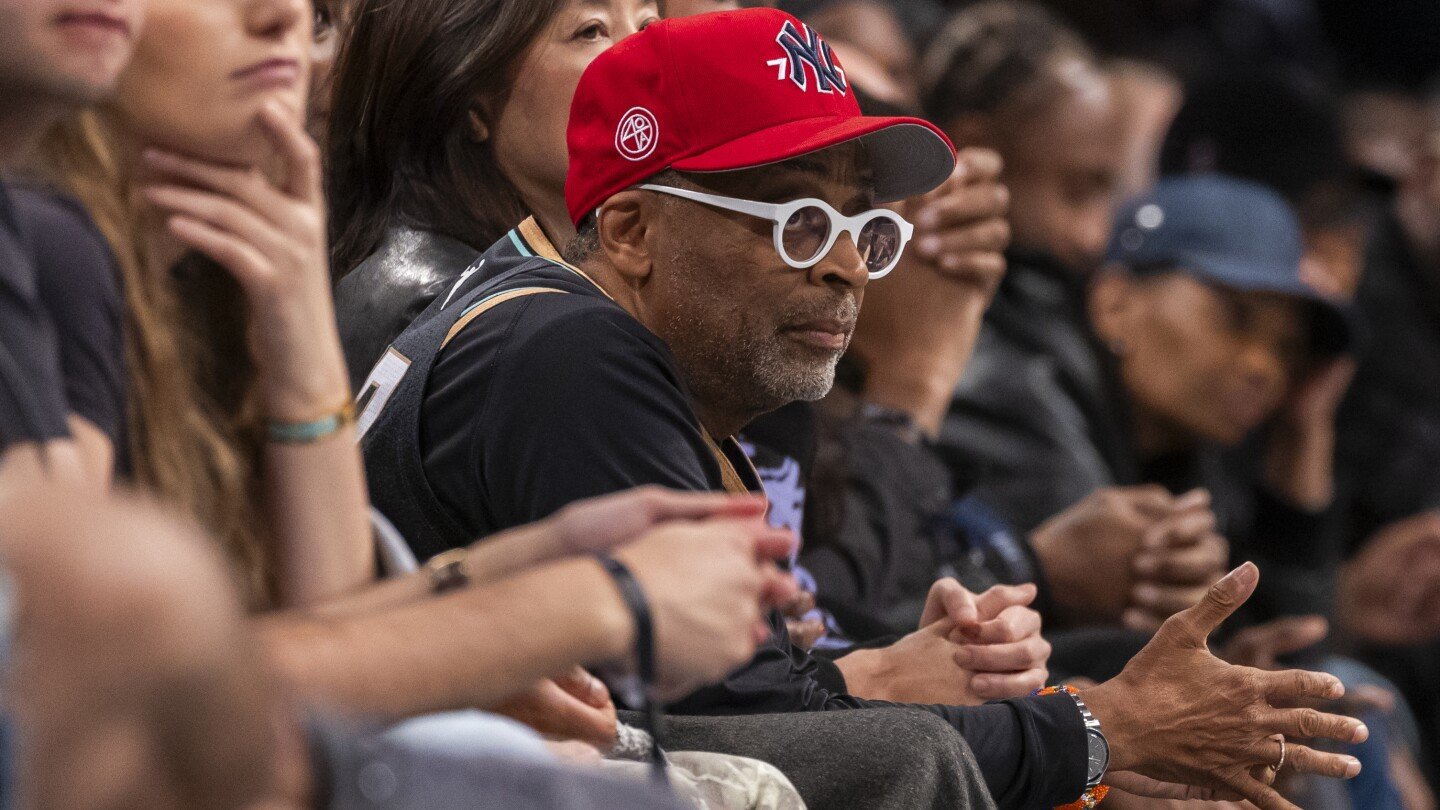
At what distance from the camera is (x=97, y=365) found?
1.68 m

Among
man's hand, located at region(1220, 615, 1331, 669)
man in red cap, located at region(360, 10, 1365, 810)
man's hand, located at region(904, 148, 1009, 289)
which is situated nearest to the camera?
man in red cap, located at region(360, 10, 1365, 810)

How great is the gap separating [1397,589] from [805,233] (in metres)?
3.06

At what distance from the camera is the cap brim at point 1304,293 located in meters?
4.36

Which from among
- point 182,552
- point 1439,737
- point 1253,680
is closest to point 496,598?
point 182,552

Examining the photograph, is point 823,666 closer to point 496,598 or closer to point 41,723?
point 496,598

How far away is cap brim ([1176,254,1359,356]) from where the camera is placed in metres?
4.36

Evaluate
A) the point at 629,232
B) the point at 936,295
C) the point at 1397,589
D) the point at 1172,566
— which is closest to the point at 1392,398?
the point at 1397,589

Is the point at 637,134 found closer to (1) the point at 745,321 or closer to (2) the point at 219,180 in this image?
(1) the point at 745,321

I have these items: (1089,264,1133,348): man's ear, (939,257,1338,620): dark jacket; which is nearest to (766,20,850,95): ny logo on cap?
(939,257,1338,620): dark jacket

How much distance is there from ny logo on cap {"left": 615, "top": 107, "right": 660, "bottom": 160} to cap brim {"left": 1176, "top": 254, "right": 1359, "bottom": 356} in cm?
235

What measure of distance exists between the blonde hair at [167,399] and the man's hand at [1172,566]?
87.4 inches

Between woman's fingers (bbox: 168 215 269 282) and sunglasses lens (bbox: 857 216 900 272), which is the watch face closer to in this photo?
sunglasses lens (bbox: 857 216 900 272)

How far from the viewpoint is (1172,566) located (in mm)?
3621

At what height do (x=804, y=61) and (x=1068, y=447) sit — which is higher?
(x=804, y=61)
